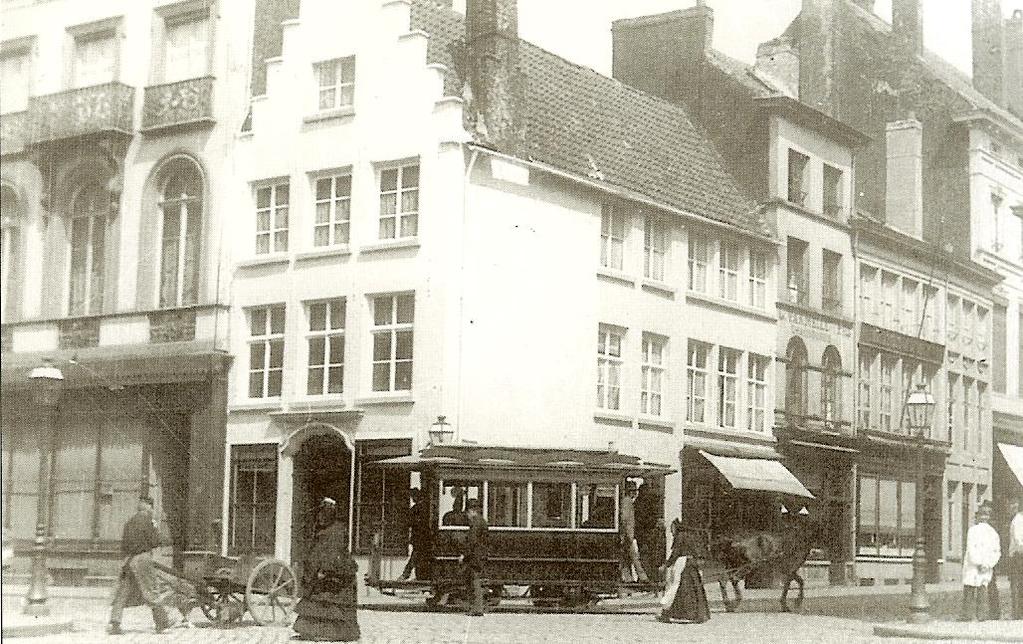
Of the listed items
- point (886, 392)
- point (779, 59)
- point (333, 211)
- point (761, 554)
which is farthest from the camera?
point (779, 59)

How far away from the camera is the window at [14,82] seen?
15992 millimetres

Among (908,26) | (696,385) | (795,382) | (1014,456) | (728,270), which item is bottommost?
(1014,456)

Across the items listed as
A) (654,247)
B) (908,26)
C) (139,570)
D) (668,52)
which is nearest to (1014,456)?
(908,26)

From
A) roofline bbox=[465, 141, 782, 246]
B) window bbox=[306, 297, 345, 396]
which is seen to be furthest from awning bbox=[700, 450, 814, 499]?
window bbox=[306, 297, 345, 396]

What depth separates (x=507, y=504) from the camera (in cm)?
2012

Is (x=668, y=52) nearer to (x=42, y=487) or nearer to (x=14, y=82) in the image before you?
(x=14, y=82)

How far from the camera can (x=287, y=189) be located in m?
19.5

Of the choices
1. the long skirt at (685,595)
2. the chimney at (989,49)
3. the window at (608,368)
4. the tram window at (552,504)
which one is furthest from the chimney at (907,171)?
the tram window at (552,504)

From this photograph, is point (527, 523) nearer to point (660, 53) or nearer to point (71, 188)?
point (71, 188)

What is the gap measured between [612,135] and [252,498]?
942 cm

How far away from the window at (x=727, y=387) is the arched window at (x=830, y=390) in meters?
1.27

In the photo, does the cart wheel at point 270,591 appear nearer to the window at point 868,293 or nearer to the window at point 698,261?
the window at point 698,261

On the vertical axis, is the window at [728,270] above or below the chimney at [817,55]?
below

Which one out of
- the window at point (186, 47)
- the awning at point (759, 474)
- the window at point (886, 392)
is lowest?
the awning at point (759, 474)
